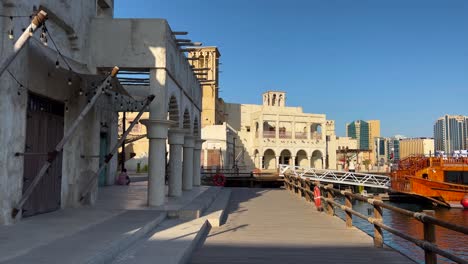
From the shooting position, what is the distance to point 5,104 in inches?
274

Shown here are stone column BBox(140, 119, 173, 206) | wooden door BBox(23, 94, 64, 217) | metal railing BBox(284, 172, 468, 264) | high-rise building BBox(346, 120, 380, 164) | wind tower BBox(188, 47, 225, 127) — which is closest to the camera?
metal railing BBox(284, 172, 468, 264)

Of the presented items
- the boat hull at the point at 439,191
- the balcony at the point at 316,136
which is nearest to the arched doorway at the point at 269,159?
the balcony at the point at 316,136

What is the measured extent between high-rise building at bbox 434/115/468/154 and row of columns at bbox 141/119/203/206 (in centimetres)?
13096

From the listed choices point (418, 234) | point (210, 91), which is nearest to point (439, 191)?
point (418, 234)

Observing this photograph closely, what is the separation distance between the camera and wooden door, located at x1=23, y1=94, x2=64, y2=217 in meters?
8.12

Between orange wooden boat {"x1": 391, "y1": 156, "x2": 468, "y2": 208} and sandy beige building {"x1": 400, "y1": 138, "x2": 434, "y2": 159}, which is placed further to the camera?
sandy beige building {"x1": 400, "y1": 138, "x2": 434, "y2": 159}

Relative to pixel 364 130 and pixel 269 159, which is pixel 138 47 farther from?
pixel 364 130

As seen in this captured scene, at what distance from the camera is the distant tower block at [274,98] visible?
72.0 meters

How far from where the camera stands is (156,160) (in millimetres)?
10430

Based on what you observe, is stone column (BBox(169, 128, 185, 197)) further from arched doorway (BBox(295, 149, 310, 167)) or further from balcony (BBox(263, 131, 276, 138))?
arched doorway (BBox(295, 149, 310, 167))

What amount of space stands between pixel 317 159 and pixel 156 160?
47.8 metres

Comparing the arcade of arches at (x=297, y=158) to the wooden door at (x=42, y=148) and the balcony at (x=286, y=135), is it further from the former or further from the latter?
the wooden door at (x=42, y=148)

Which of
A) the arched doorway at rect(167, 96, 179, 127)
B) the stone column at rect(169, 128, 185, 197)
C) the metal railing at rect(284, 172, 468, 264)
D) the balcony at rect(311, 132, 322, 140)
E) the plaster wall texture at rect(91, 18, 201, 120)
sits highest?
the balcony at rect(311, 132, 322, 140)

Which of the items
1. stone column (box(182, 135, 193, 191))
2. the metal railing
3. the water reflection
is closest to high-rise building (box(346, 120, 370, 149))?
the water reflection
